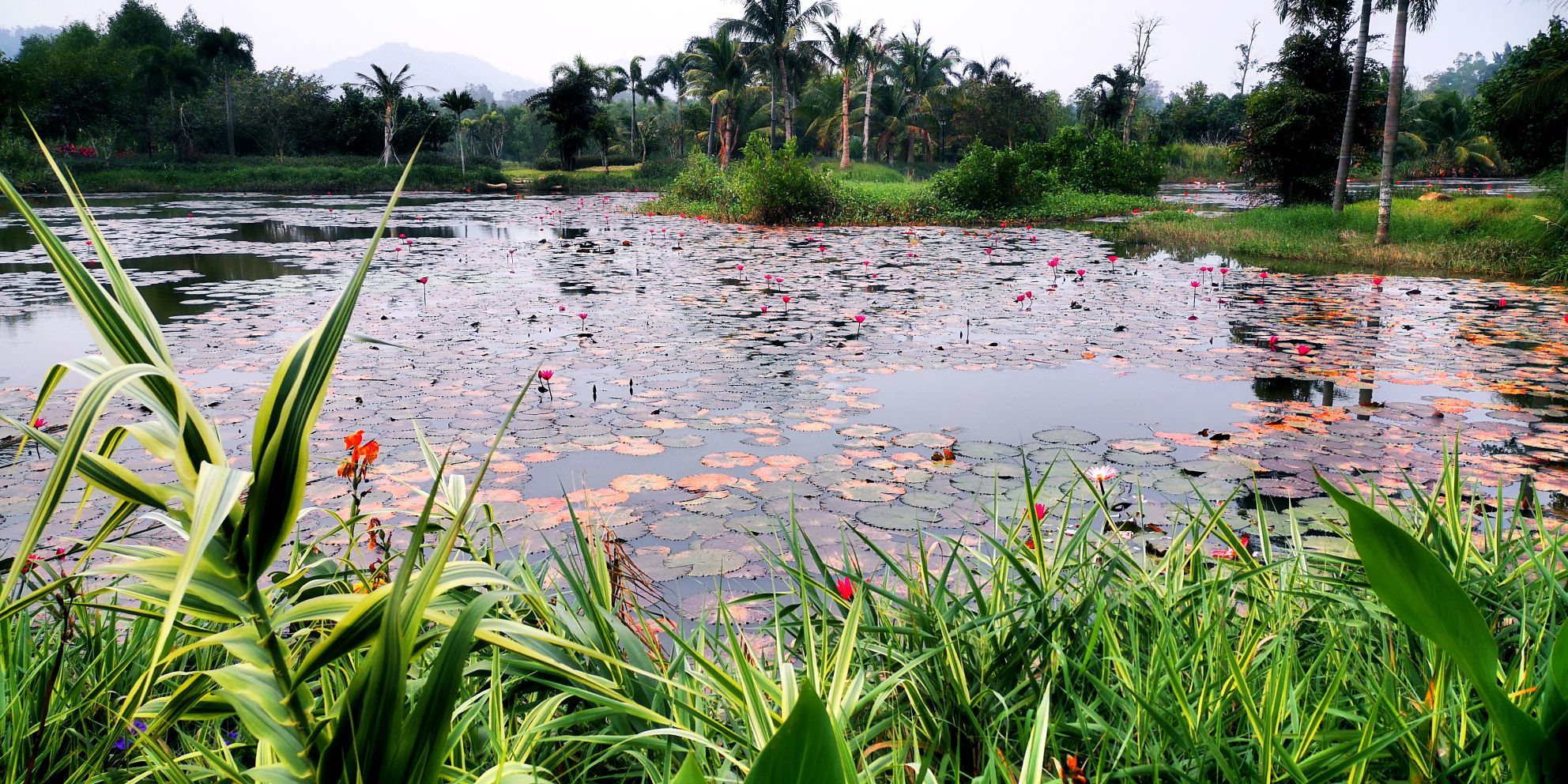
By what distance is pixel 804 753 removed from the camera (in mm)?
542

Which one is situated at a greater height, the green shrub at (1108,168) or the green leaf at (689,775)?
the green shrub at (1108,168)

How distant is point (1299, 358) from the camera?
5176 millimetres

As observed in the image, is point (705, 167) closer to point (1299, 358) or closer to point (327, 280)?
point (327, 280)

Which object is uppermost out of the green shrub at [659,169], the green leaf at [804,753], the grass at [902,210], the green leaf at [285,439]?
A: the green shrub at [659,169]

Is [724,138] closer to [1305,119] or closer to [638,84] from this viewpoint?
[638,84]

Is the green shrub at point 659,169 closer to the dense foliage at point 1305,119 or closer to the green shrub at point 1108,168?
the green shrub at point 1108,168

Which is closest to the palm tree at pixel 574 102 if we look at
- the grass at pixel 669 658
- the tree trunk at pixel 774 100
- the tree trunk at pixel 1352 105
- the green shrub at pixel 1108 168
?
the tree trunk at pixel 774 100

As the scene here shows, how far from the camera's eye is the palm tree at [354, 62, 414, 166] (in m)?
28.5

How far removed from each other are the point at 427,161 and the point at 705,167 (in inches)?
788

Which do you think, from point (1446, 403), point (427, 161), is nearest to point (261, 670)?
point (1446, 403)

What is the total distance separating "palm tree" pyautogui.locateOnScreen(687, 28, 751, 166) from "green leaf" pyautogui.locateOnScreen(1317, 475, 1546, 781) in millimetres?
28675

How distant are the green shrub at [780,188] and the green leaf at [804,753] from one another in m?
14.3

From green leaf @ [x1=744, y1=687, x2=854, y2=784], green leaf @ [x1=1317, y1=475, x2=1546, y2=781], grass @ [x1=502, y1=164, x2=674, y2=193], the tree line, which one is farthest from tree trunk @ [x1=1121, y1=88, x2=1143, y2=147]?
green leaf @ [x1=744, y1=687, x2=854, y2=784]

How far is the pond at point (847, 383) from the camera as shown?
293 cm
